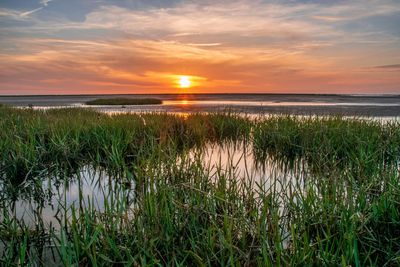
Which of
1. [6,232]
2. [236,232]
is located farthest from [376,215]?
[6,232]

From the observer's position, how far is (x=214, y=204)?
2947 mm

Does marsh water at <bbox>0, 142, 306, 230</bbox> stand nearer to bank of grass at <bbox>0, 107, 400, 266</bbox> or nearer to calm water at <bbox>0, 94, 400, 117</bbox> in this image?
bank of grass at <bbox>0, 107, 400, 266</bbox>

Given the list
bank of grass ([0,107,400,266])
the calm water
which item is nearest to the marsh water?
bank of grass ([0,107,400,266])

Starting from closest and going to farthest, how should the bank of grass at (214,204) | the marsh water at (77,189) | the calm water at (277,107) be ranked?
the bank of grass at (214,204)
the marsh water at (77,189)
the calm water at (277,107)

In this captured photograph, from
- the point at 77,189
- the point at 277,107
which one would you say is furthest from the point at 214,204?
the point at 277,107

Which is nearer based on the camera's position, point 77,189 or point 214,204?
point 214,204

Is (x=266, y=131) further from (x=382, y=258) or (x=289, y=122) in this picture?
(x=382, y=258)

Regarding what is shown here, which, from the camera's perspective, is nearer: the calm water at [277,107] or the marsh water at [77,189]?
the marsh water at [77,189]

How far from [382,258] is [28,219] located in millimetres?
4123

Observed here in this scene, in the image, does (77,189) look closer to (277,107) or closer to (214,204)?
(214,204)

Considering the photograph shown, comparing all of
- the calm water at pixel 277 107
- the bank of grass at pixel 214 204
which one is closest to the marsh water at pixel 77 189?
the bank of grass at pixel 214 204

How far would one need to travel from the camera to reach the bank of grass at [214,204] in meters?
2.24

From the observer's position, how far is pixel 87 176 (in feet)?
18.2

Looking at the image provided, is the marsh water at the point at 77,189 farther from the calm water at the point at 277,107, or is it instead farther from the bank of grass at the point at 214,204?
the calm water at the point at 277,107
